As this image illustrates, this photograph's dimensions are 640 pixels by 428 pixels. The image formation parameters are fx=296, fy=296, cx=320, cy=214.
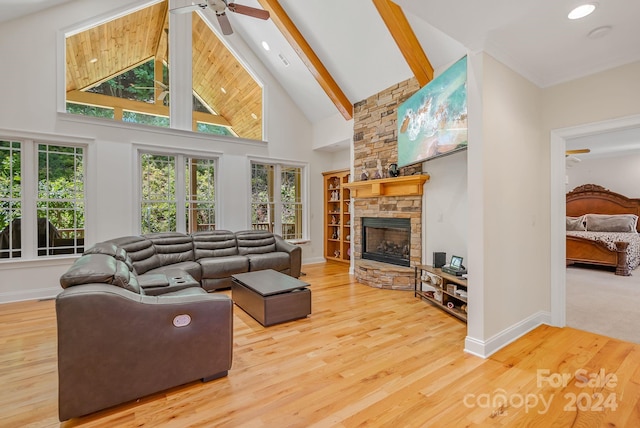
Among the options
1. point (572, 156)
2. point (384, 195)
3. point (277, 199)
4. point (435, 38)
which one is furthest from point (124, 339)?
point (572, 156)

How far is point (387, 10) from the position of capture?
3.82 m

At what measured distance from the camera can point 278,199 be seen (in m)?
6.76

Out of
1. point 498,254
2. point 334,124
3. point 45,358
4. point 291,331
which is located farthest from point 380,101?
point 45,358

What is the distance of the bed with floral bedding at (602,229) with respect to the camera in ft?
18.2

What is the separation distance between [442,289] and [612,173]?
283 inches

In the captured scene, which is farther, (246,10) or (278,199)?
(278,199)

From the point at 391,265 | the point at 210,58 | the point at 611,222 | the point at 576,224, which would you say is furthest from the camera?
the point at 576,224

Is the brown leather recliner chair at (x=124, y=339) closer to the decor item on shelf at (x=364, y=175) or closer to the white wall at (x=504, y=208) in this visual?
the white wall at (x=504, y=208)

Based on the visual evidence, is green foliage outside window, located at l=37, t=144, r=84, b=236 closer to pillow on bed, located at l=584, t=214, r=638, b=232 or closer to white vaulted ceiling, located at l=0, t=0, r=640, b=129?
white vaulted ceiling, located at l=0, t=0, r=640, b=129

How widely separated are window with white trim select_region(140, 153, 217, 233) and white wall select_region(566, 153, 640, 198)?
950cm

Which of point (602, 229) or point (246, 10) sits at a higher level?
point (246, 10)

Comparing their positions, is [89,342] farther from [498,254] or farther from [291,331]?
[498,254]

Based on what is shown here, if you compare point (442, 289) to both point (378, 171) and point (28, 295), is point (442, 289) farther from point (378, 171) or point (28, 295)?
point (28, 295)

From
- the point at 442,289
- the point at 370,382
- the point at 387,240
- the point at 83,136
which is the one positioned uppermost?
the point at 83,136
